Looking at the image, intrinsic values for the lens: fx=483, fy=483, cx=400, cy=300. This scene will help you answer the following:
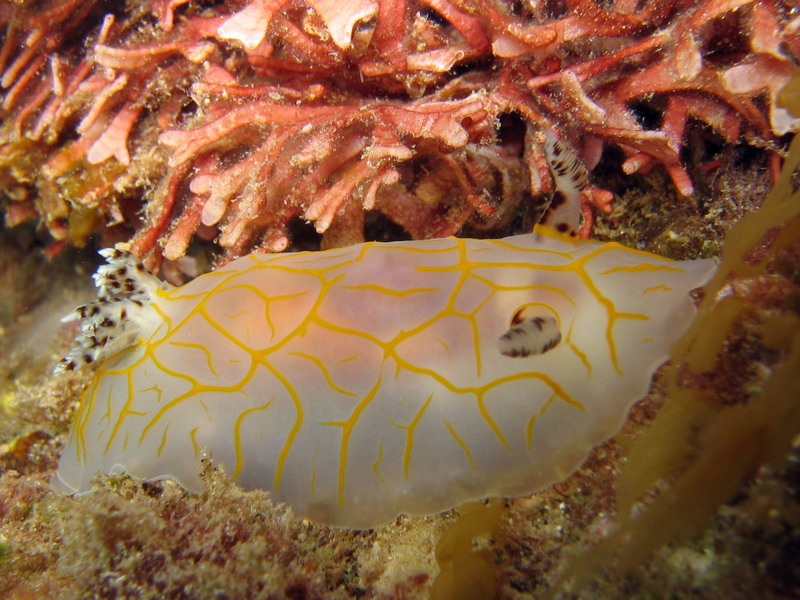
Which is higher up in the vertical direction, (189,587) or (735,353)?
(735,353)

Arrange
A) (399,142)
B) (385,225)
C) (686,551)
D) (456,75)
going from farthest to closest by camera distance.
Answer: (385,225), (456,75), (399,142), (686,551)

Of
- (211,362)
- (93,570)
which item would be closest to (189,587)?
(93,570)

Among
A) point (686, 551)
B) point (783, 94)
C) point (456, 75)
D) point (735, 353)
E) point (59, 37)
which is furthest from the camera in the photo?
point (59, 37)

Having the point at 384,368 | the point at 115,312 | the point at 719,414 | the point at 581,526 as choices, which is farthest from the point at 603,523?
the point at 115,312

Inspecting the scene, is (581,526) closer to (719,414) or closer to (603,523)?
(603,523)

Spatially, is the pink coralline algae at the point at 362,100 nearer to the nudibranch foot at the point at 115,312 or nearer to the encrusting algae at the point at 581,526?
the nudibranch foot at the point at 115,312

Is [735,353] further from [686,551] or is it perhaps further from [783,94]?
[783,94]
